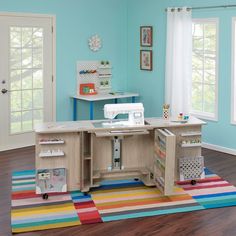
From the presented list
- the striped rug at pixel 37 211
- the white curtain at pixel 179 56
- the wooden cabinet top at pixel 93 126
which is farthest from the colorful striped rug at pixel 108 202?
the white curtain at pixel 179 56

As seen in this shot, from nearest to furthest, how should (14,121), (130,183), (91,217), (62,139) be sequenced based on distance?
(91,217) < (62,139) < (130,183) < (14,121)

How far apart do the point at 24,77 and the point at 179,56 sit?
2444 mm

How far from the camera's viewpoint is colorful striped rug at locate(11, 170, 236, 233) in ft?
13.4

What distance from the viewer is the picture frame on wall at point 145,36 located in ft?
24.9

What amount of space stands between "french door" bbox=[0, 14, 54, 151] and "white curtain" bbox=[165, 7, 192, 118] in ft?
6.36

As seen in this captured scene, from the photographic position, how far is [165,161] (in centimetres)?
447

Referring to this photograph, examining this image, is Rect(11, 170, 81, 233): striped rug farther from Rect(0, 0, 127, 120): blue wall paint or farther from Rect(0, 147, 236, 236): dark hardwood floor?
Rect(0, 0, 127, 120): blue wall paint

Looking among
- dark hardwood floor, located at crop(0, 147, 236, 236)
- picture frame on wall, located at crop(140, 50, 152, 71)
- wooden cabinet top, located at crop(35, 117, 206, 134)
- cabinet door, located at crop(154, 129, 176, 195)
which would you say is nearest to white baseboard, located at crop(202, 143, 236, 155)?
wooden cabinet top, located at crop(35, 117, 206, 134)

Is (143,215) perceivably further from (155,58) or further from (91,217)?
(155,58)

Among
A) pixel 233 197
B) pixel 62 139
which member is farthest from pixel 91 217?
pixel 233 197

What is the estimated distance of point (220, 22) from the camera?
21.1ft

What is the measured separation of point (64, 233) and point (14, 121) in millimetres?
3414

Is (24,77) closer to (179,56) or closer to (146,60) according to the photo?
(146,60)

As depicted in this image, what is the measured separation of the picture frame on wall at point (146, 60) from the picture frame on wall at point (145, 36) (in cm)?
12
